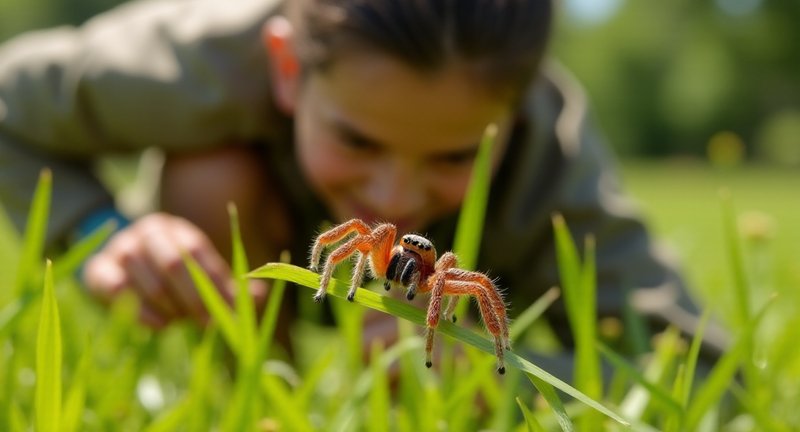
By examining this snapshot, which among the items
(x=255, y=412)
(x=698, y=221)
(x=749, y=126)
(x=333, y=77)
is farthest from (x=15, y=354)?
(x=749, y=126)

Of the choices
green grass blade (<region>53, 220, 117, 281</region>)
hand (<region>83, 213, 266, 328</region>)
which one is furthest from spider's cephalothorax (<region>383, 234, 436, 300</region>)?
hand (<region>83, 213, 266, 328</region>)

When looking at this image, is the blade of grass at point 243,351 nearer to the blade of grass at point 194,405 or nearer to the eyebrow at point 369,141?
the blade of grass at point 194,405

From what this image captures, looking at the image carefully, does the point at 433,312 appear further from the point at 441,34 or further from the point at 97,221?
the point at 97,221

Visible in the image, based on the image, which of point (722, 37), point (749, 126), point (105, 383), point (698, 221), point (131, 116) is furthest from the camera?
point (722, 37)

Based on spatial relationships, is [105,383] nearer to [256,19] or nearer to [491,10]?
[491,10]

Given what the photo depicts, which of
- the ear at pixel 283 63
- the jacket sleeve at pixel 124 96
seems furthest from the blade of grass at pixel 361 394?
the jacket sleeve at pixel 124 96

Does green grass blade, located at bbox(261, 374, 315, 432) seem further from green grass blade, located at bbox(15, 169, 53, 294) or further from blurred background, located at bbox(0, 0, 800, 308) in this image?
blurred background, located at bbox(0, 0, 800, 308)
